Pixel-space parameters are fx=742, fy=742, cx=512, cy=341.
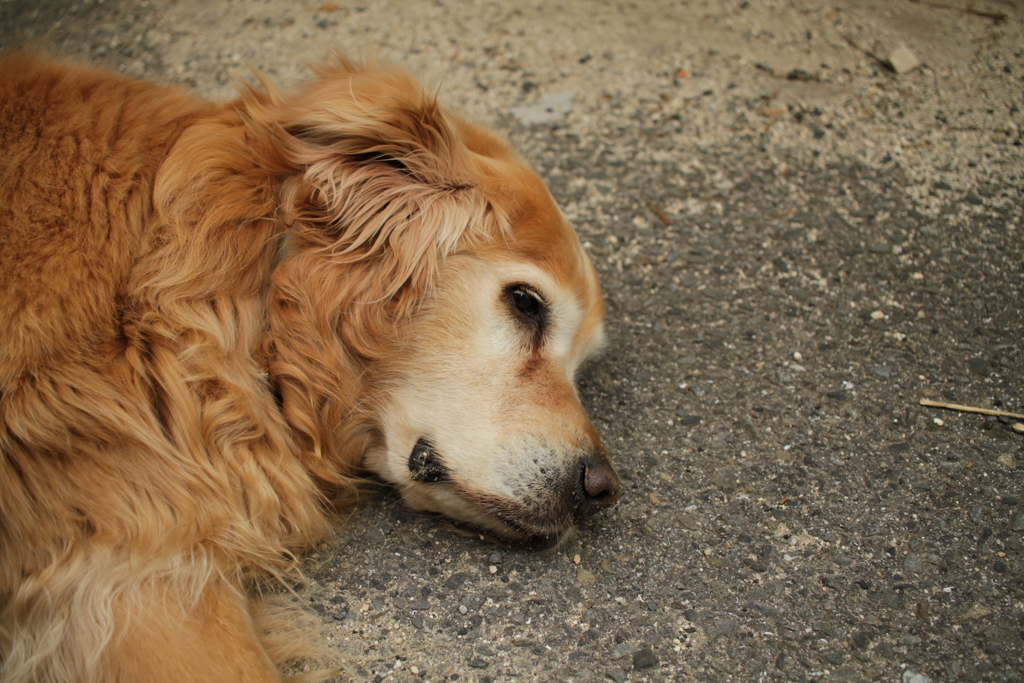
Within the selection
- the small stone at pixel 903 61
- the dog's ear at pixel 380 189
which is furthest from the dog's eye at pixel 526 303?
the small stone at pixel 903 61

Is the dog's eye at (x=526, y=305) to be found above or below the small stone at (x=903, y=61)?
below

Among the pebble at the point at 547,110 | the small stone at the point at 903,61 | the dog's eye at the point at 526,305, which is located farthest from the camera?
the small stone at the point at 903,61

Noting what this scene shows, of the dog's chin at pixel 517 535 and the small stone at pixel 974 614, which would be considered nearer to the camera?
the small stone at pixel 974 614

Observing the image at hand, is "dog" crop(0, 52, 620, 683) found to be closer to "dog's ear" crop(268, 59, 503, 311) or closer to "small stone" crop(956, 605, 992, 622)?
"dog's ear" crop(268, 59, 503, 311)

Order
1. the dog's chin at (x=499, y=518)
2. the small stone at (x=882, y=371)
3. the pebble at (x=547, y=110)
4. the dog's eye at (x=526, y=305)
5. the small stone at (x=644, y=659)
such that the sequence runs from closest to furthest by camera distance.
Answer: the small stone at (x=644, y=659) → the dog's chin at (x=499, y=518) → the dog's eye at (x=526, y=305) → the small stone at (x=882, y=371) → the pebble at (x=547, y=110)

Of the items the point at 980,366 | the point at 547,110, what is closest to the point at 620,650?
the point at 980,366

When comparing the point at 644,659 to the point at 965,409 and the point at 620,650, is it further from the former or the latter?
the point at 965,409

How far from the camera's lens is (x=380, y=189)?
2.25m

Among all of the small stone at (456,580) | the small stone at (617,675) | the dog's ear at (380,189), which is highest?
the dog's ear at (380,189)

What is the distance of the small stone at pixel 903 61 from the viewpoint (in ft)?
13.6

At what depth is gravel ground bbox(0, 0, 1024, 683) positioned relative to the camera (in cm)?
208

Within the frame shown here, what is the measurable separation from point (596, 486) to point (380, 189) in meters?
1.10

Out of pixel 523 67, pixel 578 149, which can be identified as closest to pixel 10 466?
pixel 578 149

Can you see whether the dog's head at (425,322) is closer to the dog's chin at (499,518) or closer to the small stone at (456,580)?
the dog's chin at (499,518)
